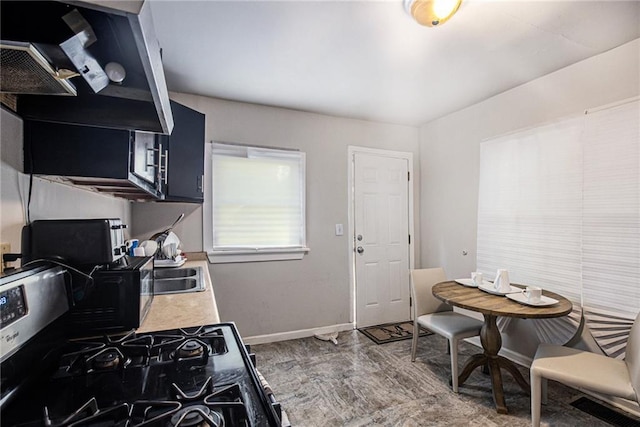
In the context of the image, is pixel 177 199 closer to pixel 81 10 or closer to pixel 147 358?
pixel 147 358

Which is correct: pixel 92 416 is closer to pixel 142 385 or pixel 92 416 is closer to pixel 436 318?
pixel 142 385

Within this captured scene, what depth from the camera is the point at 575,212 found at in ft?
7.46

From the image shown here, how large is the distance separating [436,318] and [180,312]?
6.72 feet

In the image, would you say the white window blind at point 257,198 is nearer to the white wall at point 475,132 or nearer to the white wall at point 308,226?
the white wall at point 308,226

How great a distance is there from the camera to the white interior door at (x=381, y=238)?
3523 mm

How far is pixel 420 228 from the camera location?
3854 mm

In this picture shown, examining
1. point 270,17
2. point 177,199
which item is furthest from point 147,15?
point 177,199

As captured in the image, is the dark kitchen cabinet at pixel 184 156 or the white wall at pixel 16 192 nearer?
the white wall at pixel 16 192

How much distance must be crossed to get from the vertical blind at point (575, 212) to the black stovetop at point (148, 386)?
8.21ft

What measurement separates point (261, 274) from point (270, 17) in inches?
88.4

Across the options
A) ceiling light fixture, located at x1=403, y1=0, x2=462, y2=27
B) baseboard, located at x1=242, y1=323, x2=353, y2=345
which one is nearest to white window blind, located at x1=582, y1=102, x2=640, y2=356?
ceiling light fixture, located at x1=403, y1=0, x2=462, y2=27

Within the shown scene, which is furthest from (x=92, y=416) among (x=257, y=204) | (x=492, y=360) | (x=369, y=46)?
(x=257, y=204)

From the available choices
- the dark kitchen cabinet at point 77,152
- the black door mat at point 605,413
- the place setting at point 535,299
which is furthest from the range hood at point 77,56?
the black door mat at point 605,413

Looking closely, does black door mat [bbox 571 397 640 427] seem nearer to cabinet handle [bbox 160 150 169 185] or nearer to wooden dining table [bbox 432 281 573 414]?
wooden dining table [bbox 432 281 573 414]
